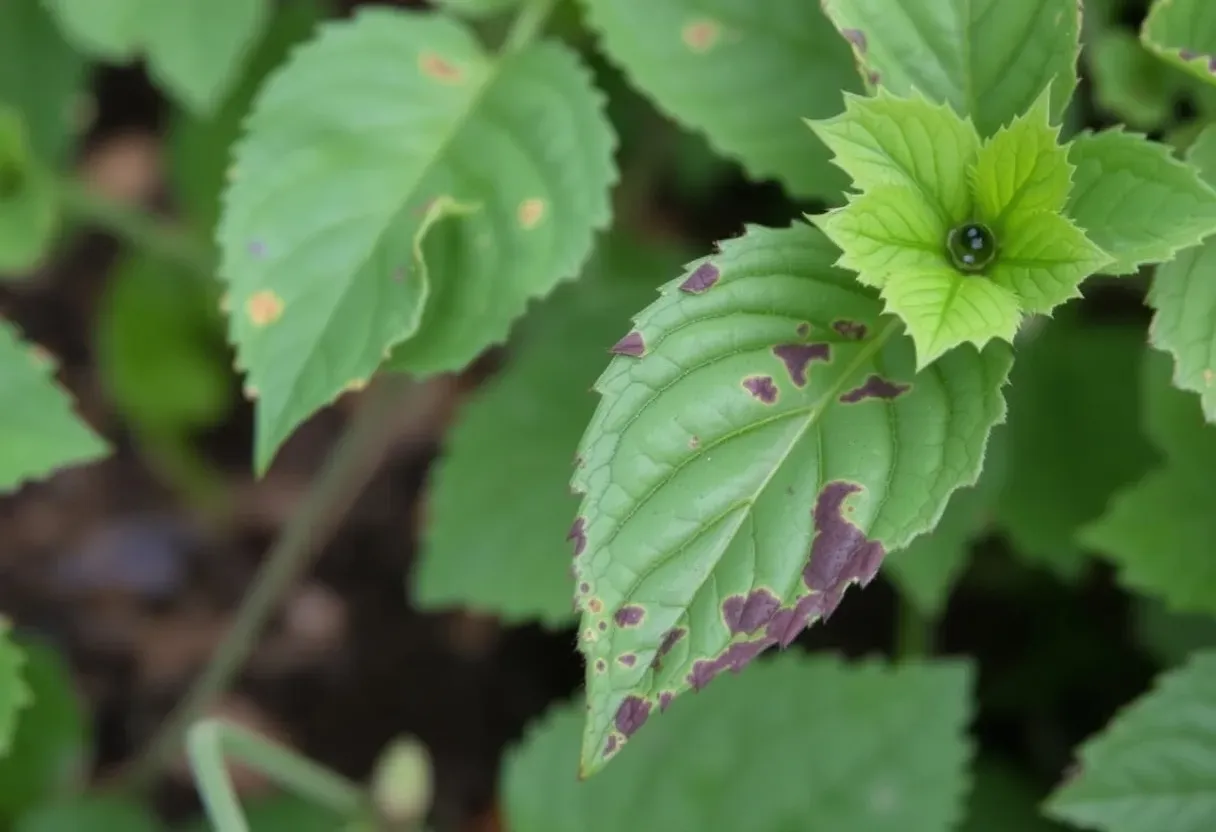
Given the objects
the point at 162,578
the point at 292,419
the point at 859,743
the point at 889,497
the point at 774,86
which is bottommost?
the point at 162,578

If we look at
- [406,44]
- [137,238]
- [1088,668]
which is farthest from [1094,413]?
[137,238]

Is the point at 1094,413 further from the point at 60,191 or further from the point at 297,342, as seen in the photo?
the point at 60,191

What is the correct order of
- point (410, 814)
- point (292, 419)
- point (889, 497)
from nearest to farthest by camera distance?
point (889, 497), point (292, 419), point (410, 814)

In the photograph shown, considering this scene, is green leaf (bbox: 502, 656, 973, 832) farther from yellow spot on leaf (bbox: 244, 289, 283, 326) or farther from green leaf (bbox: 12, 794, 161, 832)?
green leaf (bbox: 12, 794, 161, 832)

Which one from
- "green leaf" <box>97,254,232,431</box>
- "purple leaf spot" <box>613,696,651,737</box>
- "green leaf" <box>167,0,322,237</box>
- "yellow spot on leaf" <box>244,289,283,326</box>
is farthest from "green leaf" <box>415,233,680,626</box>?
"green leaf" <box>97,254,232,431</box>

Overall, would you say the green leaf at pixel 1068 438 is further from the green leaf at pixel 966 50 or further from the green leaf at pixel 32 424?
the green leaf at pixel 32 424

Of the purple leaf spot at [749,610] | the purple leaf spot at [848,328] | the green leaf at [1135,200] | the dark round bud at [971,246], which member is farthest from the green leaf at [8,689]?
the green leaf at [1135,200]
